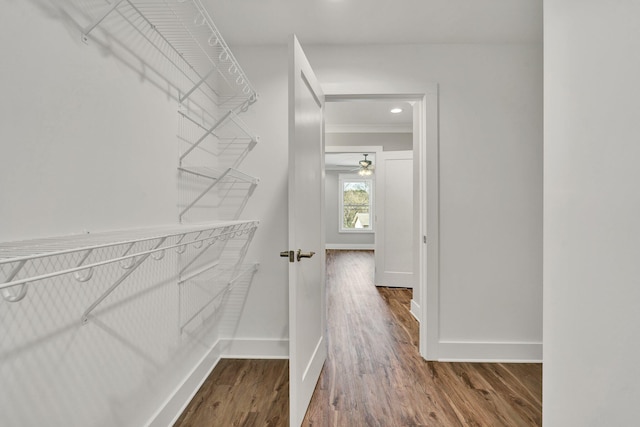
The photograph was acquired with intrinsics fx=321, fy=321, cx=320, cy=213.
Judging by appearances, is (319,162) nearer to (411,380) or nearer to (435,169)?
(435,169)

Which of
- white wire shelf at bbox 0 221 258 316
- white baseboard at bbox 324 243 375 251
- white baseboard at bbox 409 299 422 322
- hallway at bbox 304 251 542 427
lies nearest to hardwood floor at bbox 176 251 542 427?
hallway at bbox 304 251 542 427

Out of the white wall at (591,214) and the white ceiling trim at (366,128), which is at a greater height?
the white ceiling trim at (366,128)

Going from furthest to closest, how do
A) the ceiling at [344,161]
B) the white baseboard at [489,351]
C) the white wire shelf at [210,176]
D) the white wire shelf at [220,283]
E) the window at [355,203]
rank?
the window at [355,203], the ceiling at [344,161], the white baseboard at [489,351], the white wire shelf at [220,283], the white wire shelf at [210,176]

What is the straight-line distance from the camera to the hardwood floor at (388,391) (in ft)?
5.57

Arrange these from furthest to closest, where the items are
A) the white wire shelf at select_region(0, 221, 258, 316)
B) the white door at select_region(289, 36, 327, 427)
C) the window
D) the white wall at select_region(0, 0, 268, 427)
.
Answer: the window, the white door at select_region(289, 36, 327, 427), the white wall at select_region(0, 0, 268, 427), the white wire shelf at select_region(0, 221, 258, 316)

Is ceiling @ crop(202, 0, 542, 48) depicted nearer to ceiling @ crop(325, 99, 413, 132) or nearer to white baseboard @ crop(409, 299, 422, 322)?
ceiling @ crop(325, 99, 413, 132)

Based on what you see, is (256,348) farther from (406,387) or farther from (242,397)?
(406,387)

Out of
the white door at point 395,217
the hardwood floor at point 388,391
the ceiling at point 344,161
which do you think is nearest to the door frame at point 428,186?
the hardwood floor at point 388,391

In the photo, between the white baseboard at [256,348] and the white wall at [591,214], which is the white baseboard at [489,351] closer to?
the white baseboard at [256,348]

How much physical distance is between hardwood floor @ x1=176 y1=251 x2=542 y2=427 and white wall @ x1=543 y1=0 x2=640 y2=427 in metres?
0.92

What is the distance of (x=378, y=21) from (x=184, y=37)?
1226 mm

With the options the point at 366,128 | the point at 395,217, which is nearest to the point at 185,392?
the point at 395,217

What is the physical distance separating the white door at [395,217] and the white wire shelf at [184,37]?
A: 2.79 m

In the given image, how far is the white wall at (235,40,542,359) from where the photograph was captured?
7.80 ft
